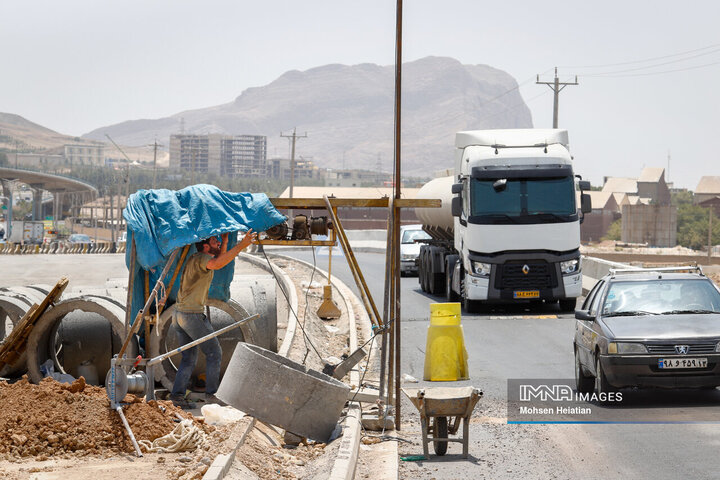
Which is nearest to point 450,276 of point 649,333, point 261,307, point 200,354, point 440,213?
point 440,213

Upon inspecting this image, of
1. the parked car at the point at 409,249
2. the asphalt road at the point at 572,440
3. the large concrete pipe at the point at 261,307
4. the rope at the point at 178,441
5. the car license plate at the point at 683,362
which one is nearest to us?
the asphalt road at the point at 572,440

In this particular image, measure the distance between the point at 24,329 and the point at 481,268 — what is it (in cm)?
1284

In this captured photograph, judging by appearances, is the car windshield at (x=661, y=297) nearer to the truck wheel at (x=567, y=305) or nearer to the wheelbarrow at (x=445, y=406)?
the wheelbarrow at (x=445, y=406)

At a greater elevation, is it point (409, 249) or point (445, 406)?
point (409, 249)

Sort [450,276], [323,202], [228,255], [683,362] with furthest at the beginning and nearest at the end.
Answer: [450,276], [683,362], [323,202], [228,255]

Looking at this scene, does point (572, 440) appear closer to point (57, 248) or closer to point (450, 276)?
point (450, 276)

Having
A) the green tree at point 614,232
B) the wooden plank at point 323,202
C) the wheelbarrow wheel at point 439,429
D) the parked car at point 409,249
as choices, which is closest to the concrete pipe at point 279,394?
the wheelbarrow wheel at point 439,429

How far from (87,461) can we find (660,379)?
21.3 ft

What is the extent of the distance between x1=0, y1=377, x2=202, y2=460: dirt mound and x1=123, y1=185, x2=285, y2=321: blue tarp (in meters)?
2.13

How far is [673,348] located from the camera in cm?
1157

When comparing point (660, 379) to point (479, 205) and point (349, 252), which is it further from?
point (479, 205)

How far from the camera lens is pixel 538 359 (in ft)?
54.4

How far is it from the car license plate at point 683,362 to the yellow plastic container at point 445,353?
3.85 meters

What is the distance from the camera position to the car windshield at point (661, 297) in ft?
41.3
